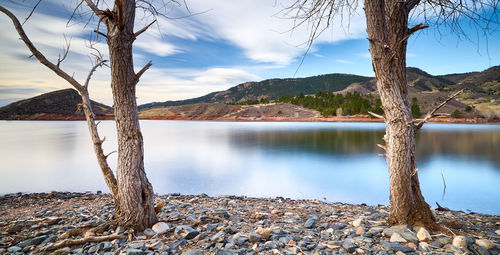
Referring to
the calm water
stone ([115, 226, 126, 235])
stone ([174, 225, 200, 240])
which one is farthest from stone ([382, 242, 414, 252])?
the calm water

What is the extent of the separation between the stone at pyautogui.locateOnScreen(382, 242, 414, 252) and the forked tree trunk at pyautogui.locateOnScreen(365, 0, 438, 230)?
84 centimetres

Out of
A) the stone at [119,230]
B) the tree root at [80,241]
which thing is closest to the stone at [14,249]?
the tree root at [80,241]

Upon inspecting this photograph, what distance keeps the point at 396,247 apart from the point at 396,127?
1.73 m

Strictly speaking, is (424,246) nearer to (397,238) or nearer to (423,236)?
(423,236)

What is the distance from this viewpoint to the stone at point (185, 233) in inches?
148

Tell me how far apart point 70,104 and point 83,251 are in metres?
101

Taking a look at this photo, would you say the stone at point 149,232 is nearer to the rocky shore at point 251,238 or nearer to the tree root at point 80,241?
the rocky shore at point 251,238

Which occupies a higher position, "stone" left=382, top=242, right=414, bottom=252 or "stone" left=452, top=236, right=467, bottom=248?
"stone" left=452, top=236, right=467, bottom=248

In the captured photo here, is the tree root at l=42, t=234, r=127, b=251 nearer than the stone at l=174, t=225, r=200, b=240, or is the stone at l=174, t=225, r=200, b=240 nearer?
the tree root at l=42, t=234, r=127, b=251

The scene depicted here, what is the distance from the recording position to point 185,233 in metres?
3.80

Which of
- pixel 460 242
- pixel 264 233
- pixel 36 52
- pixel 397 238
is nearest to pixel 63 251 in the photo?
pixel 264 233

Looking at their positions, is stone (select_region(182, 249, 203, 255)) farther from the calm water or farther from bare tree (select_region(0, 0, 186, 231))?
the calm water

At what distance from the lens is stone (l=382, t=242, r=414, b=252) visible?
10.3 feet

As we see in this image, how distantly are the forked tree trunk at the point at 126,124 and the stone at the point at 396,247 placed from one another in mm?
3595
